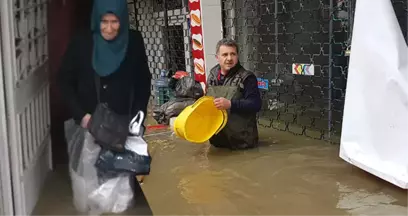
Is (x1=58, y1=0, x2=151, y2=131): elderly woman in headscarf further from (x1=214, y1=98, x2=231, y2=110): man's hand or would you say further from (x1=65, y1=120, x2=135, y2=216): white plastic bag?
(x1=214, y1=98, x2=231, y2=110): man's hand

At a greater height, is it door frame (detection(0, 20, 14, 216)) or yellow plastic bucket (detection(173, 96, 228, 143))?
door frame (detection(0, 20, 14, 216))

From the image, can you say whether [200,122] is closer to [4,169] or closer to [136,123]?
[136,123]

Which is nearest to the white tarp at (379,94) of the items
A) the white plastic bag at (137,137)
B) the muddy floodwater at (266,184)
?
the muddy floodwater at (266,184)

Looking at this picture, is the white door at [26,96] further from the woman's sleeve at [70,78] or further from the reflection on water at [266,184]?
the reflection on water at [266,184]

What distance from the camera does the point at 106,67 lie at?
3.65 feet

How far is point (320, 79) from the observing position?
3.89 meters

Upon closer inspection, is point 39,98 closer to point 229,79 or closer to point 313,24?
point 229,79

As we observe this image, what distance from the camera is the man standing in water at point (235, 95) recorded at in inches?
127

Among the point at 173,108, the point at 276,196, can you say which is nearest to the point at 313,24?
the point at 173,108

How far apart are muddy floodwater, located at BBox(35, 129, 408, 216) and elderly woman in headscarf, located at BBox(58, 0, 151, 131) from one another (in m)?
1.18

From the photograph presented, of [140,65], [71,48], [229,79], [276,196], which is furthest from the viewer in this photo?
[229,79]

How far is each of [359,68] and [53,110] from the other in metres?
1.94

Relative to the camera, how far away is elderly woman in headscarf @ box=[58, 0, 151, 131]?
1.06 metres

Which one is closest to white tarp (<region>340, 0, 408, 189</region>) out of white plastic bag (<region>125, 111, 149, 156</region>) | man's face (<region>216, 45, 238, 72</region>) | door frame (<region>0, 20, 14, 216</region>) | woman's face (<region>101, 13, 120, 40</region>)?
man's face (<region>216, 45, 238, 72</region>)
